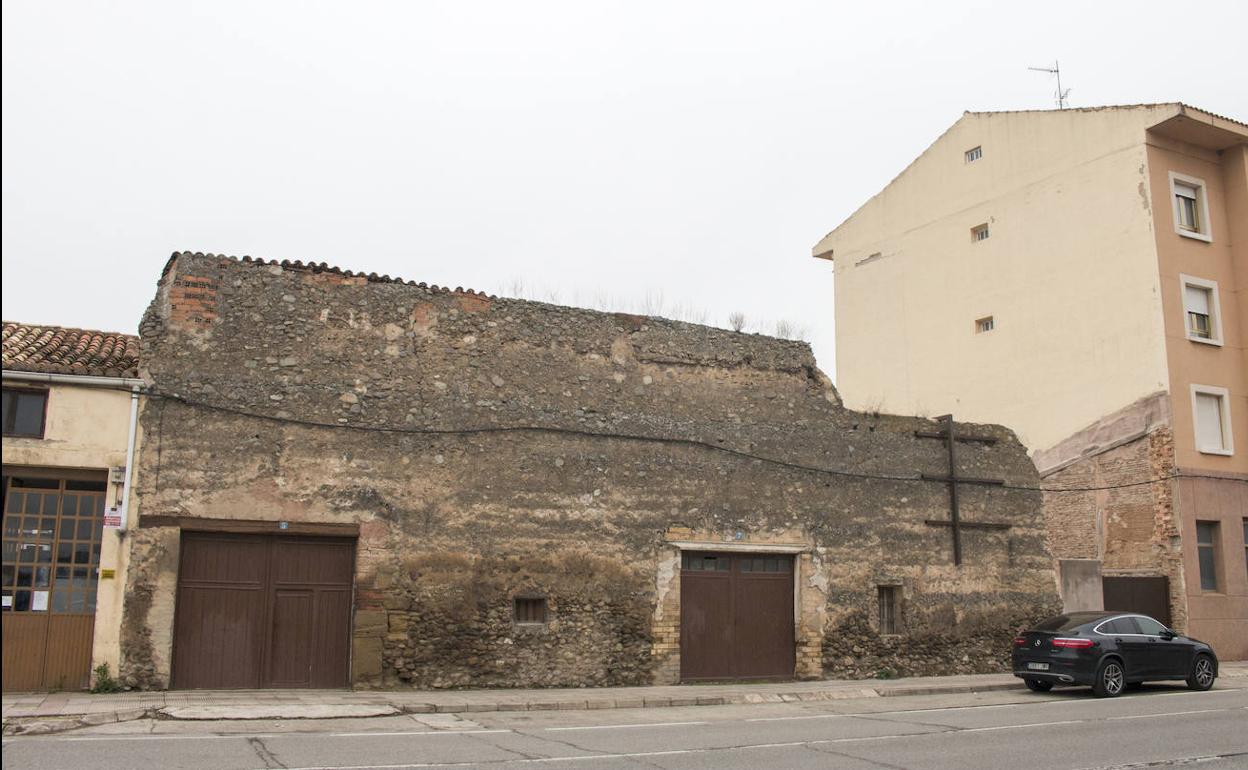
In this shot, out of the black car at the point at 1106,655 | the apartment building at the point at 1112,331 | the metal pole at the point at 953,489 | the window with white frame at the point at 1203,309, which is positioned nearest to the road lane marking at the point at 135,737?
the black car at the point at 1106,655

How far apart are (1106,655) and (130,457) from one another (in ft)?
47.7

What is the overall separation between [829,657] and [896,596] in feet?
5.93

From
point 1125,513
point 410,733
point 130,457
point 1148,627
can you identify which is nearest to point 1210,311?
point 1125,513

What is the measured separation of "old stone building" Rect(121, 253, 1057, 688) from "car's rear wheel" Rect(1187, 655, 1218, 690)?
300cm

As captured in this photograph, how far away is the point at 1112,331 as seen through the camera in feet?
78.9

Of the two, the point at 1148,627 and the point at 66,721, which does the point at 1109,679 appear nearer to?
the point at 1148,627

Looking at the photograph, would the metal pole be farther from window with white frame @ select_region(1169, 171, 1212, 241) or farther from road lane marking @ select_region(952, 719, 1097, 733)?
window with white frame @ select_region(1169, 171, 1212, 241)

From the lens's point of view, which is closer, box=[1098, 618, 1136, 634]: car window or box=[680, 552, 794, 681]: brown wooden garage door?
box=[1098, 618, 1136, 634]: car window

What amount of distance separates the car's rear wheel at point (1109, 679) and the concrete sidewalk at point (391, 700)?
182 cm

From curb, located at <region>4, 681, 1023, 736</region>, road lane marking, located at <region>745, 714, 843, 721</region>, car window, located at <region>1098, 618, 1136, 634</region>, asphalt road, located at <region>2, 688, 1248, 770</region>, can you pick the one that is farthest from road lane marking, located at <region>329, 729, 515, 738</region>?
car window, located at <region>1098, 618, 1136, 634</region>

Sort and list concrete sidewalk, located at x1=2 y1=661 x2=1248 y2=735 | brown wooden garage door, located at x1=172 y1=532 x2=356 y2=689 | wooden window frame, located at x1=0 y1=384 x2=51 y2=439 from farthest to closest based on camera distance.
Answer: brown wooden garage door, located at x1=172 y1=532 x2=356 y2=689 → wooden window frame, located at x1=0 y1=384 x2=51 y2=439 → concrete sidewalk, located at x1=2 y1=661 x2=1248 y2=735

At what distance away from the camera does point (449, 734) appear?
10.7 meters

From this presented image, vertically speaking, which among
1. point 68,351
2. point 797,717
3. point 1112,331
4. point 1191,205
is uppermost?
point 1191,205

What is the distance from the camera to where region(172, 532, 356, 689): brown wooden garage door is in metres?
13.6
